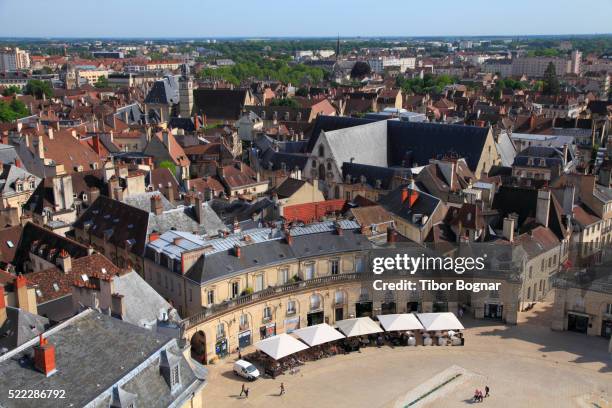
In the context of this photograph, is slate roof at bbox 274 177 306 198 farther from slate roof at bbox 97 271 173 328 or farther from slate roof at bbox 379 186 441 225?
slate roof at bbox 97 271 173 328

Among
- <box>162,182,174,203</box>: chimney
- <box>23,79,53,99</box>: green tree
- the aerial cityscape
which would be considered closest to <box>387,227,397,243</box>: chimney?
the aerial cityscape

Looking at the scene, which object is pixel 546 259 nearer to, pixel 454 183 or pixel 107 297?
pixel 454 183

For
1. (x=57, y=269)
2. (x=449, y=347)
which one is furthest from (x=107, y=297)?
(x=449, y=347)

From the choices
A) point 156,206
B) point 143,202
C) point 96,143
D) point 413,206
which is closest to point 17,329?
point 156,206

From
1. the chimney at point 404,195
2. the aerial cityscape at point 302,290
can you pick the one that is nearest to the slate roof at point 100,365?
the aerial cityscape at point 302,290

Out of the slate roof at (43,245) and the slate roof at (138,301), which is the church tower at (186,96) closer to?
the slate roof at (43,245)
